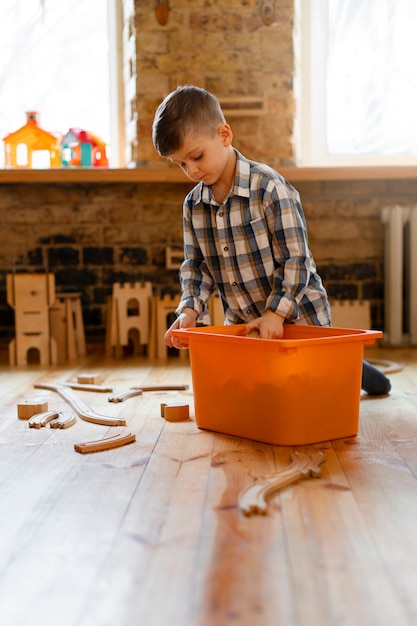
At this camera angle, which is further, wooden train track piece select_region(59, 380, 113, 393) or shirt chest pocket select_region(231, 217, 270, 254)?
wooden train track piece select_region(59, 380, 113, 393)

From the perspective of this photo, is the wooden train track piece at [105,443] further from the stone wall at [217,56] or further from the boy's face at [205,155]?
the stone wall at [217,56]

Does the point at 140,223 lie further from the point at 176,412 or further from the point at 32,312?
the point at 176,412

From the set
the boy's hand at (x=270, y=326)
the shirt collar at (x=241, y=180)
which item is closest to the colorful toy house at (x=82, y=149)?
the shirt collar at (x=241, y=180)

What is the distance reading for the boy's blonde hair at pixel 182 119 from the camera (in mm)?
1612

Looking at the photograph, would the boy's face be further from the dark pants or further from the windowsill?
the windowsill

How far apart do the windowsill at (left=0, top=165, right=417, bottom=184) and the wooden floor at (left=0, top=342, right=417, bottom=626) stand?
5.26ft

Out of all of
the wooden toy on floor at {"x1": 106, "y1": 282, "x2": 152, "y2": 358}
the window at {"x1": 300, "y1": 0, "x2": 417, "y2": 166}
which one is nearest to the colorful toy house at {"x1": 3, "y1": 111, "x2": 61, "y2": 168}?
the wooden toy on floor at {"x1": 106, "y1": 282, "x2": 152, "y2": 358}

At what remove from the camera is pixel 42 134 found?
3.29 m

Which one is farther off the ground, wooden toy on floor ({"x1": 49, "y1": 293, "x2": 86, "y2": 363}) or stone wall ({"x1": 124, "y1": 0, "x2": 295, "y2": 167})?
stone wall ({"x1": 124, "y1": 0, "x2": 295, "y2": 167})

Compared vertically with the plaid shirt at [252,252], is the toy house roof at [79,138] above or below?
above

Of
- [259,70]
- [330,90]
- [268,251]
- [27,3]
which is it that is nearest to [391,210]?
[330,90]

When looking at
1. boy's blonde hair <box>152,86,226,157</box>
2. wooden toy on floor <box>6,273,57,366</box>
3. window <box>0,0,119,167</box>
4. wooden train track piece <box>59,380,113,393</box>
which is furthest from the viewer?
window <box>0,0,119,167</box>

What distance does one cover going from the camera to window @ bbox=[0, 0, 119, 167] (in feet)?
11.1

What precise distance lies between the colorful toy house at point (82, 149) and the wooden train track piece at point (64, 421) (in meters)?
1.75
